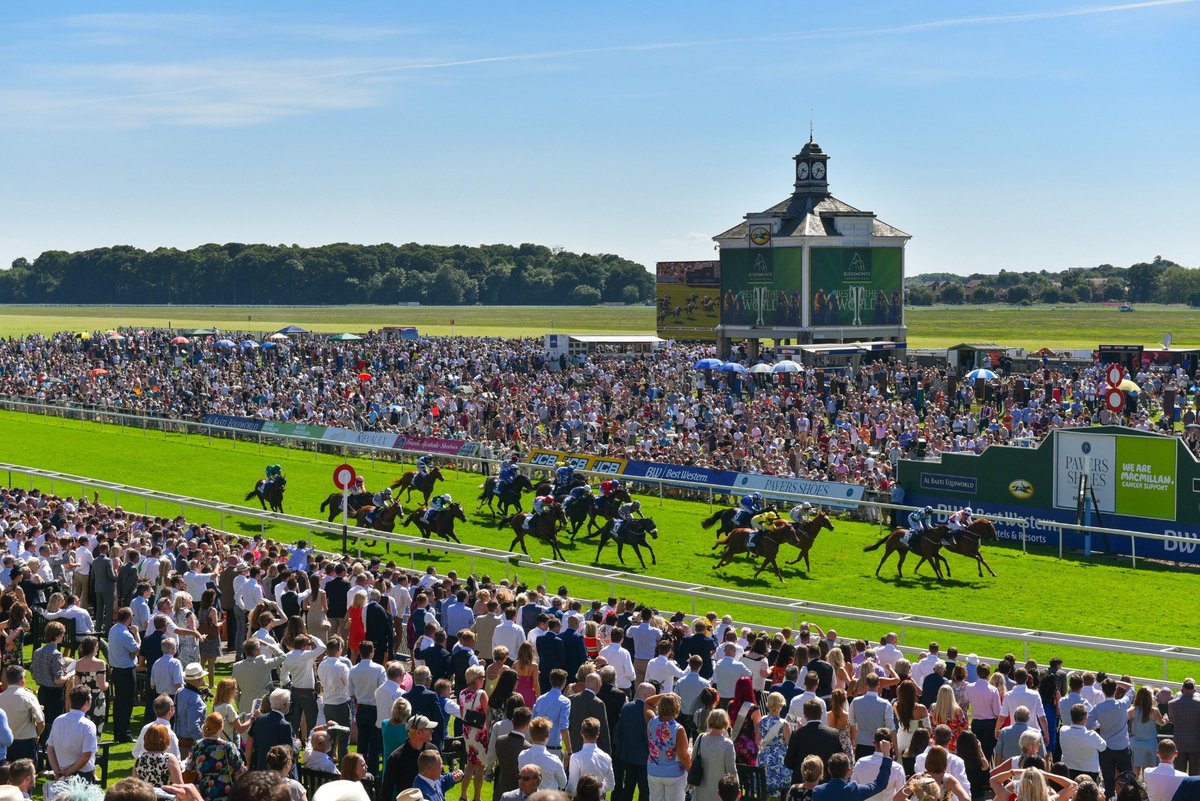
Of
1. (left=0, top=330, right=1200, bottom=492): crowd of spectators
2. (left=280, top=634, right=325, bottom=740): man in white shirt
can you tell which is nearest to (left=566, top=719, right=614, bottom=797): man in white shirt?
(left=280, top=634, right=325, bottom=740): man in white shirt

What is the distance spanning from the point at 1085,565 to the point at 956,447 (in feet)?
19.5

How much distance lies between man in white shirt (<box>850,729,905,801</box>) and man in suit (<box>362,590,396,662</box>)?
5.36 m

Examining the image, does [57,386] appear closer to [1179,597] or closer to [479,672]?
[1179,597]

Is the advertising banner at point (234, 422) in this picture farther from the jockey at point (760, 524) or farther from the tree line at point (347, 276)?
the tree line at point (347, 276)

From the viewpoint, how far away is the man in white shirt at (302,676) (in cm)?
955

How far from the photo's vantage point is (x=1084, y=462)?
2273cm

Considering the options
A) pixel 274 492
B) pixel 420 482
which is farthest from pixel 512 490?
pixel 274 492

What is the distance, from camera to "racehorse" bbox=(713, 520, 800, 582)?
65.6ft

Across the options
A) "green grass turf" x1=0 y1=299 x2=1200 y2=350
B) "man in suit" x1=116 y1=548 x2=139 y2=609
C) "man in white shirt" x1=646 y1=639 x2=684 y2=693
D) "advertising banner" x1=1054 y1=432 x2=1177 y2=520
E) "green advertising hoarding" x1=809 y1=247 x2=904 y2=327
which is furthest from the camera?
"green grass turf" x1=0 y1=299 x2=1200 y2=350

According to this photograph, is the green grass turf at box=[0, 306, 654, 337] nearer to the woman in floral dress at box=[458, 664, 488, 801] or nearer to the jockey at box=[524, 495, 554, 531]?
the jockey at box=[524, 495, 554, 531]

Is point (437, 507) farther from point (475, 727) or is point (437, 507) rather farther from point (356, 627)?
point (475, 727)

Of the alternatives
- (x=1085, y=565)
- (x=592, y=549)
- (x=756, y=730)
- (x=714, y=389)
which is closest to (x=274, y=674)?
(x=756, y=730)

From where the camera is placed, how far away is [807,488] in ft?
83.1

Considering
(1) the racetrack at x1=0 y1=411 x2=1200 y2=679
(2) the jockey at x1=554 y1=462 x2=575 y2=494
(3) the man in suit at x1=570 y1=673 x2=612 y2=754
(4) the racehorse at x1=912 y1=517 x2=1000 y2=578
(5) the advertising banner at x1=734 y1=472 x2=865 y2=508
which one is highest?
(3) the man in suit at x1=570 y1=673 x2=612 y2=754
